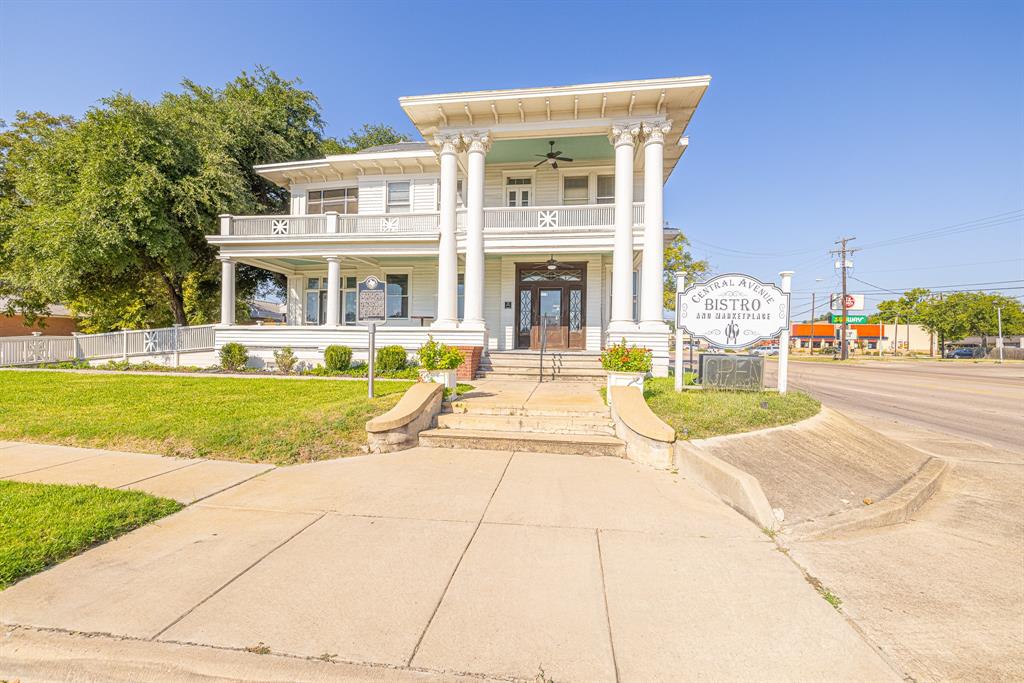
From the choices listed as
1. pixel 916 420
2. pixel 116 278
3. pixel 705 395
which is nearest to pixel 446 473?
pixel 705 395

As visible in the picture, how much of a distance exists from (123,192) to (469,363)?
1429cm

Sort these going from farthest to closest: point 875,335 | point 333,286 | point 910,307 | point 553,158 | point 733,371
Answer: point 875,335 → point 910,307 → point 333,286 → point 553,158 → point 733,371

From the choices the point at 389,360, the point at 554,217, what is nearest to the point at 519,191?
the point at 554,217

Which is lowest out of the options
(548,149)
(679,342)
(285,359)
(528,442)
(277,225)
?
(528,442)

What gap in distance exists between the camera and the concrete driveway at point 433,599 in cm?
224

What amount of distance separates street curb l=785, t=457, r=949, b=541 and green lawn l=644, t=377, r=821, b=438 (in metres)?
1.72

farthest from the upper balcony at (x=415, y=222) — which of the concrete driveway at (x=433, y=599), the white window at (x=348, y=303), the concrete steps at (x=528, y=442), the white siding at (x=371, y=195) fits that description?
the concrete driveway at (x=433, y=599)

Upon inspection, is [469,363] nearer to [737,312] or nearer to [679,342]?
[679,342]

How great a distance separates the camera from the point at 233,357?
14484mm

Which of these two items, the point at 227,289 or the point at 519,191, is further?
the point at 519,191

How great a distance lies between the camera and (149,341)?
1580cm

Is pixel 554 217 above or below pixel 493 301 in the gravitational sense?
above

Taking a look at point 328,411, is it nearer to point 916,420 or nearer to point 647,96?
point 647,96

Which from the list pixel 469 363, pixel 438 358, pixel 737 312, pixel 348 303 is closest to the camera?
pixel 438 358
